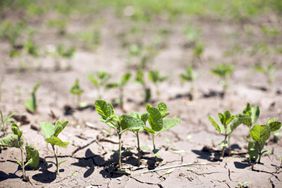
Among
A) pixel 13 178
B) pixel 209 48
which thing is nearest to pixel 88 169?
pixel 13 178

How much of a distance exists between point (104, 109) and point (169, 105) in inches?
A: 60.6

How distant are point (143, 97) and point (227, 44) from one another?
2.46 meters

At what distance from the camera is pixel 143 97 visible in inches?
165

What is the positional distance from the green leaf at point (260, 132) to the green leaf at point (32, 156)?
1.62 meters

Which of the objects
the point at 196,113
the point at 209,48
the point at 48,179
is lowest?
the point at 48,179

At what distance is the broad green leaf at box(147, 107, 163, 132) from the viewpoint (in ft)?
8.41

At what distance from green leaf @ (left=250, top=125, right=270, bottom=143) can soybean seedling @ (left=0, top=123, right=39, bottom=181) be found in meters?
1.63

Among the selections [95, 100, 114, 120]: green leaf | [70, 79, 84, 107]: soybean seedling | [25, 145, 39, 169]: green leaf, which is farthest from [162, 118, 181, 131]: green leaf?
[70, 79, 84, 107]: soybean seedling

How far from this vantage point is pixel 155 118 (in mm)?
2586

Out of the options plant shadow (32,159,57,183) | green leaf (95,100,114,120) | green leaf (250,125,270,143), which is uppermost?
green leaf (95,100,114,120)

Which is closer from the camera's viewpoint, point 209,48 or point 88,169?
point 88,169

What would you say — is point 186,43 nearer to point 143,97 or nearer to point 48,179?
point 143,97

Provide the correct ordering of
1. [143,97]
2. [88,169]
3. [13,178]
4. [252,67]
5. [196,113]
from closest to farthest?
1. [13,178]
2. [88,169]
3. [196,113]
4. [143,97]
5. [252,67]

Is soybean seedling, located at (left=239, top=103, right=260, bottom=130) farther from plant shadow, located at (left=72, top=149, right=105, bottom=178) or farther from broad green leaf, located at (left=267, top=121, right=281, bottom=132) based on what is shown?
plant shadow, located at (left=72, top=149, right=105, bottom=178)
